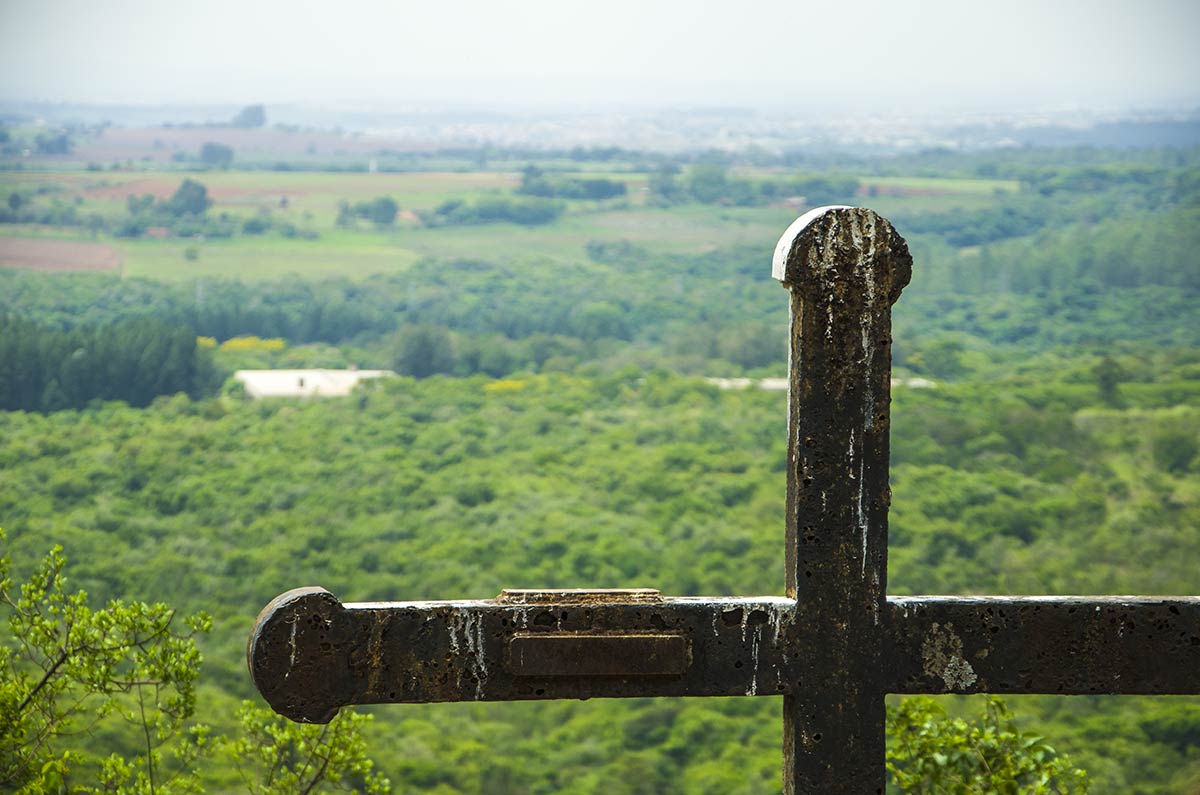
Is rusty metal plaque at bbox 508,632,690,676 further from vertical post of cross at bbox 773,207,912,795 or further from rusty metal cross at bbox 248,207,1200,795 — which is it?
vertical post of cross at bbox 773,207,912,795

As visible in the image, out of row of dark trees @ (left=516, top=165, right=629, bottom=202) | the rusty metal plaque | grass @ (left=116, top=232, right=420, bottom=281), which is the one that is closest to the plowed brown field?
grass @ (left=116, top=232, right=420, bottom=281)

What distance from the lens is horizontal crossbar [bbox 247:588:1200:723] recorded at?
292 centimetres

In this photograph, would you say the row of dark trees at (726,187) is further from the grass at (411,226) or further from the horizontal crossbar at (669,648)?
the horizontal crossbar at (669,648)

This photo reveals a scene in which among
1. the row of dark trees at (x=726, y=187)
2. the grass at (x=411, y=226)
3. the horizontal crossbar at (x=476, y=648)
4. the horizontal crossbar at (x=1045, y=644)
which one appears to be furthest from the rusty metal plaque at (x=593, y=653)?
the row of dark trees at (x=726, y=187)

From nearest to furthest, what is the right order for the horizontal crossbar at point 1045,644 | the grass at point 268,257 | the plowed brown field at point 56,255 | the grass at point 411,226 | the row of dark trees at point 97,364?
the horizontal crossbar at point 1045,644, the row of dark trees at point 97,364, the plowed brown field at point 56,255, the grass at point 268,257, the grass at point 411,226

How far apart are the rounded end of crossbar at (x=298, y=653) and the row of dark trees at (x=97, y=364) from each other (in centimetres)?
4851

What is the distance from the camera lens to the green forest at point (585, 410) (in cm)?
3734

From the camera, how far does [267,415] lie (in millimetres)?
52875

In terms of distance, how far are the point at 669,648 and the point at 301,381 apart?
173 feet

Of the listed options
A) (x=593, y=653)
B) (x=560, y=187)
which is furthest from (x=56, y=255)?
(x=593, y=653)

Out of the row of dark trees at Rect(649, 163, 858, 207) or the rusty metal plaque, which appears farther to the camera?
the row of dark trees at Rect(649, 163, 858, 207)

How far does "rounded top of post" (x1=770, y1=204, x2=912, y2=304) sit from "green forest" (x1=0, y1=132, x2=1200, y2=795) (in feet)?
90.4

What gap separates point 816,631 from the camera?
3.04 meters

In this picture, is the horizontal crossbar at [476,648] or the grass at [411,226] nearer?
the horizontal crossbar at [476,648]
